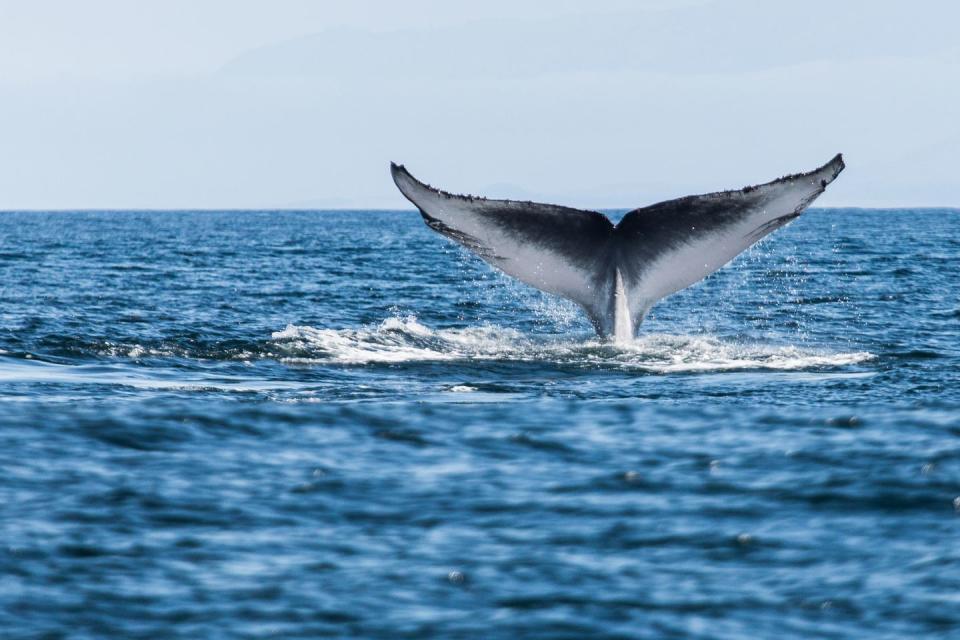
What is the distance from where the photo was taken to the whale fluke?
1344 centimetres

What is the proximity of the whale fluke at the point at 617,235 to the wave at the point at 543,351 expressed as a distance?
2.28 ft

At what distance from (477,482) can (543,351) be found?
251 inches

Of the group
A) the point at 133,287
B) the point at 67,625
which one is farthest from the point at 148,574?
the point at 133,287

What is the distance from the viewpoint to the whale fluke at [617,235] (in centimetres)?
1344

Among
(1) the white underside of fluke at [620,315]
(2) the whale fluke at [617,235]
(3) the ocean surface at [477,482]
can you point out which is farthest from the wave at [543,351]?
(2) the whale fluke at [617,235]

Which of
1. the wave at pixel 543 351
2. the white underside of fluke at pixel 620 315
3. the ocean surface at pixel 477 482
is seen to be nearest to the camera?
the ocean surface at pixel 477 482

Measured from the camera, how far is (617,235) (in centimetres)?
1447

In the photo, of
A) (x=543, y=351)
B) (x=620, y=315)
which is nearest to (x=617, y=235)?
(x=620, y=315)

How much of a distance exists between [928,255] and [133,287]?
2578cm

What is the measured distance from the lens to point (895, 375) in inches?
576

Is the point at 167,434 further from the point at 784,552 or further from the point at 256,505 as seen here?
the point at 784,552

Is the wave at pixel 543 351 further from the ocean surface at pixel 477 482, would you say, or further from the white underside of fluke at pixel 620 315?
the white underside of fluke at pixel 620 315

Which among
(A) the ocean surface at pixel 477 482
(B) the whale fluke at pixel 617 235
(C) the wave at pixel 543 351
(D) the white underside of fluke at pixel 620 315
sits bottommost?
(A) the ocean surface at pixel 477 482

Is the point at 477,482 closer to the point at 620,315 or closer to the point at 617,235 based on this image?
the point at 617,235
